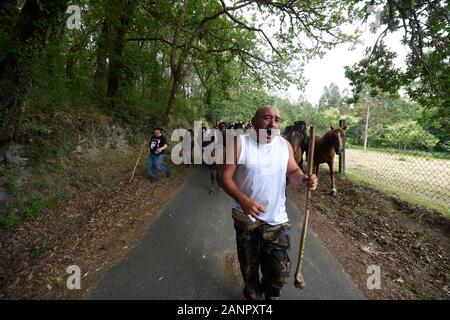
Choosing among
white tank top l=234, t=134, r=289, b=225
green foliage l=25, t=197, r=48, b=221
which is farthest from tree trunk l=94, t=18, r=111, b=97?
white tank top l=234, t=134, r=289, b=225

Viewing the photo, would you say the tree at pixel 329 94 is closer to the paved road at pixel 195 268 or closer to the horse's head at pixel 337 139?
the horse's head at pixel 337 139

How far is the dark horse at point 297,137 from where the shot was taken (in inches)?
278

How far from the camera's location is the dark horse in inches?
278

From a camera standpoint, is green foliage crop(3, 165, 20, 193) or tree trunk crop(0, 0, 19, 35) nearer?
tree trunk crop(0, 0, 19, 35)

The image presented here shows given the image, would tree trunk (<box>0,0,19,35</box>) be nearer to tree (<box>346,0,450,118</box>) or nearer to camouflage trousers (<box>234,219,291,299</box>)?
camouflage trousers (<box>234,219,291,299</box>)

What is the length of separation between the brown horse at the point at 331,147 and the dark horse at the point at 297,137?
592 mm

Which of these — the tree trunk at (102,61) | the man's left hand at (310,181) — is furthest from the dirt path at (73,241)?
the tree trunk at (102,61)

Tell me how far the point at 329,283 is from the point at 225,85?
13696 millimetres

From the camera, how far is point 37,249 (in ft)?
12.6

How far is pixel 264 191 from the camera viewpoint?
232 cm

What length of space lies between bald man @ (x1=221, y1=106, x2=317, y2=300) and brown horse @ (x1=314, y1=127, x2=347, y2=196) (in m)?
4.83

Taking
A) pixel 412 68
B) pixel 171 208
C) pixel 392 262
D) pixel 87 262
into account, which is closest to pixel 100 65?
pixel 171 208

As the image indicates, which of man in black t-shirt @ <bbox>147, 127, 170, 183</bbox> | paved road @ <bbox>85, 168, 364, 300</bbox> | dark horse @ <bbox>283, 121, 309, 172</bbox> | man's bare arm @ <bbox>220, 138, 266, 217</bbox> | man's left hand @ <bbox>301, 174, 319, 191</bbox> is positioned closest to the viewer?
man's bare arm @ <bbox>220, 138, 266, 217</bbox>

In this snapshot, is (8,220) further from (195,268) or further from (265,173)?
(265,173)
